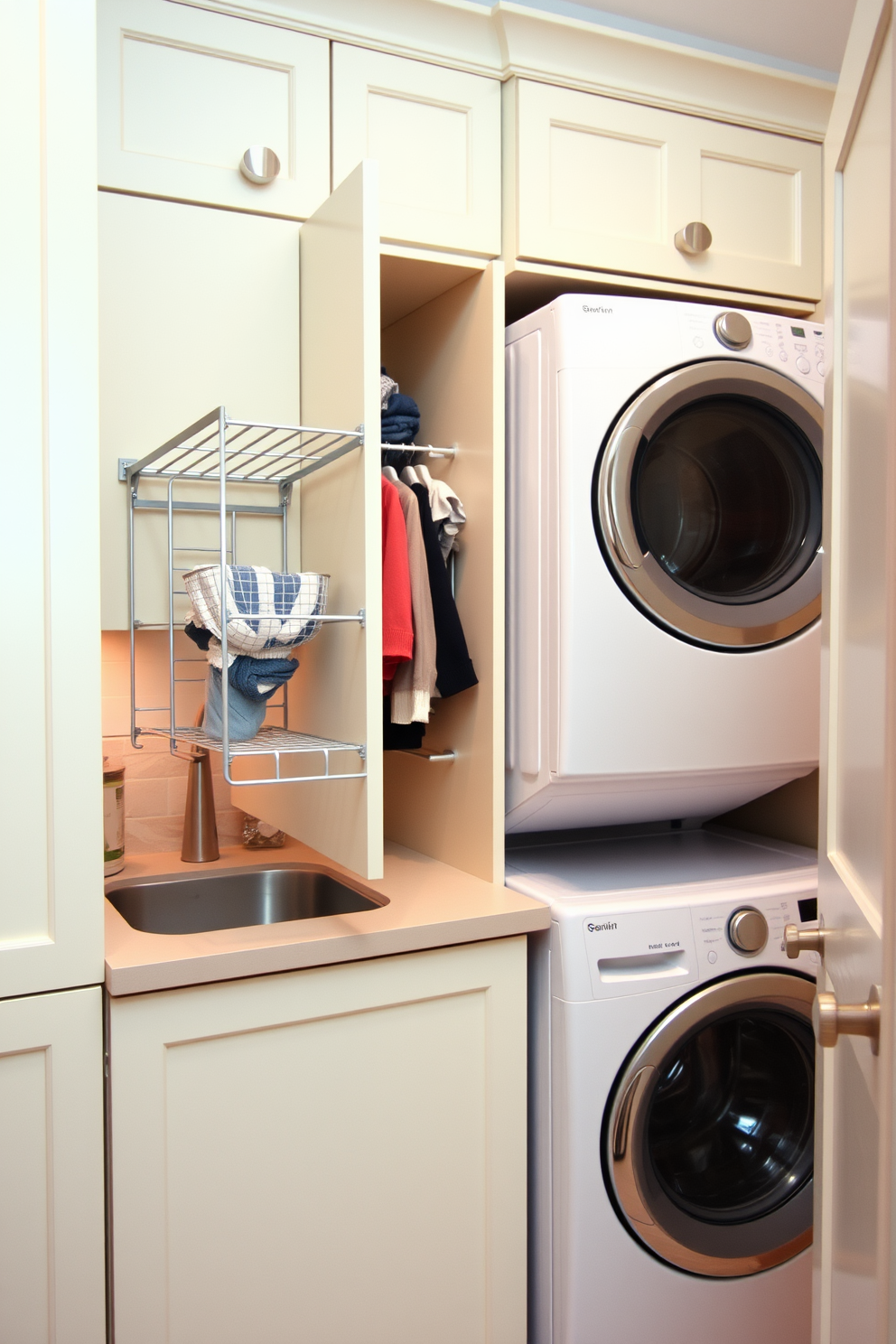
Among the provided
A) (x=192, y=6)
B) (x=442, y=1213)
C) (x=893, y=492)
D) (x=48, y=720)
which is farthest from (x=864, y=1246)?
(x=192, y=6)

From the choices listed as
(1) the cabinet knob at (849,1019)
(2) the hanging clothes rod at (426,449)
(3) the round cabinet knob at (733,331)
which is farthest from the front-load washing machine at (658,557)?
(1) the cabinet knob at (849,1019)

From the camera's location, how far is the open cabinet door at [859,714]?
1.99 ft

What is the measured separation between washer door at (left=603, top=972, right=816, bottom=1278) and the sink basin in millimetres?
569

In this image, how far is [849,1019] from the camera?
2.35ft

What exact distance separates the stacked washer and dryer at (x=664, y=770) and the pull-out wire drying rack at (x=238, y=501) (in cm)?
39

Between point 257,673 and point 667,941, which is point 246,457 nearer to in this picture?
point 257,673

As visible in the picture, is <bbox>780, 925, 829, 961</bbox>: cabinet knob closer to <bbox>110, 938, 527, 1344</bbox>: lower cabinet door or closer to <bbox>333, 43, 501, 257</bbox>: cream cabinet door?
<bbox>110, 938, 527, 1344</bbox>: lower cabinet door

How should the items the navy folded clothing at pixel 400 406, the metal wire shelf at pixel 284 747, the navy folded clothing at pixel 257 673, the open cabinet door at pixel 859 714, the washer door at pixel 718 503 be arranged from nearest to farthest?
the open cabinet door at pixel 859 714 < the metal wire shelf at pixel 284 747 < the navy folded clothing at pixel 257 673 < the washer door at pixel 718 503 < the navy folded clothing at pixel 400 406

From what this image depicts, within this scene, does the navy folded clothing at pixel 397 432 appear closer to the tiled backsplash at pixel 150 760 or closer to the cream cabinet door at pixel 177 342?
the cream cabinet door at pixel 177 342

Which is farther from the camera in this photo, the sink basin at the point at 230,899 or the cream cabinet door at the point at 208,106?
the sink basin at the point at 230,899

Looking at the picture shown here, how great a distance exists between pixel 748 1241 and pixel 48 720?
55.3 inches

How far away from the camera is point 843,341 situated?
2.94 ft

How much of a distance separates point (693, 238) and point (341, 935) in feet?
4.65

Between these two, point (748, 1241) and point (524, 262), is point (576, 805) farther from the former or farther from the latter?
point (524, 262)
